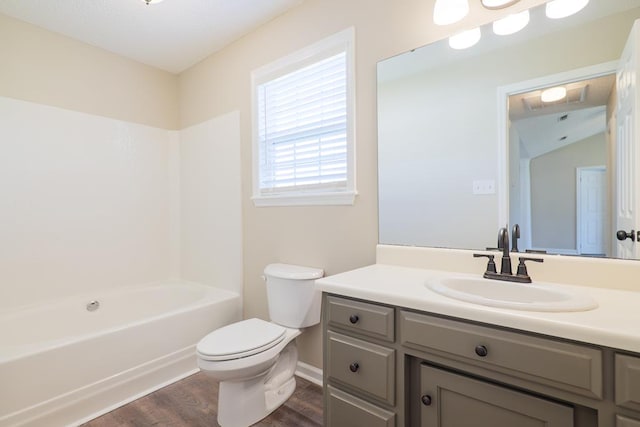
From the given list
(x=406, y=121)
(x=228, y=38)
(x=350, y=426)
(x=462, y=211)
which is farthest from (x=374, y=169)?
(x=228, y=38)

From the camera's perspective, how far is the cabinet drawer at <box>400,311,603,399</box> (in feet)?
2.57

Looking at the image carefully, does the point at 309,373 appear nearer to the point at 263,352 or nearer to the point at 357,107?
the point at 263,352

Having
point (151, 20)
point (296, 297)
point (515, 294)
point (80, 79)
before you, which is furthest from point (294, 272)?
point (80, 79)

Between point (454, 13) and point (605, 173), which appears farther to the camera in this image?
point (454, 13)

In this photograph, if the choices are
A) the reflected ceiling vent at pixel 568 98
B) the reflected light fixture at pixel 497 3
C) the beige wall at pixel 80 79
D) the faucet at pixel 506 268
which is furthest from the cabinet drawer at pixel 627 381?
the beige wall at pixel 80 79

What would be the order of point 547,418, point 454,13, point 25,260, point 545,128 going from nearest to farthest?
point 547,418, point 545,128, point 454,13, point 25,260

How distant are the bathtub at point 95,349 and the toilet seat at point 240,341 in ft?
2.06

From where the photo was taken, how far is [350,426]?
1248 millimetres

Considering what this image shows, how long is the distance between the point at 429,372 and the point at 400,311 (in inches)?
8.5

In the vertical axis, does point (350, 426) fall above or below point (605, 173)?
below

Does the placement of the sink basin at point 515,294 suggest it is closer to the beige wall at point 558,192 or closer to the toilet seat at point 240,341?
the beige wall at point 558,192

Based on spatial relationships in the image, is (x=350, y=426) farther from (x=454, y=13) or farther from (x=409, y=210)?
(x=454, y=13)

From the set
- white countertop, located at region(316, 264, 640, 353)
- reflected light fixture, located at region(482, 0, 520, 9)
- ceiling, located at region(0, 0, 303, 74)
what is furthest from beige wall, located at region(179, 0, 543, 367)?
white countertop, located at region(316, 264, 640, 353)

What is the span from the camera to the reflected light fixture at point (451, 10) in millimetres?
1419
